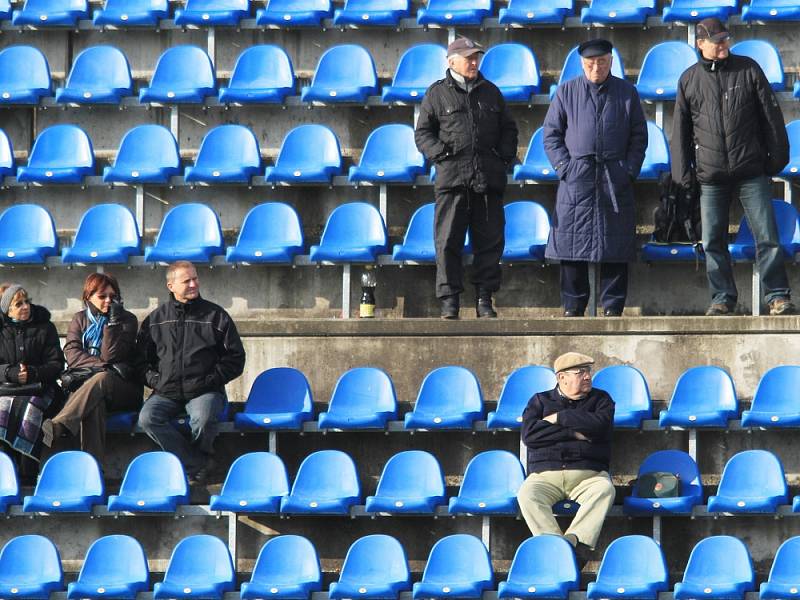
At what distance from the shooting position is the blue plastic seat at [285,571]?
8.86m

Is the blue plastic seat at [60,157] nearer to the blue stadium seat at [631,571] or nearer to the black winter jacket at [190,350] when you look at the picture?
the black winter jacket at [190,350]

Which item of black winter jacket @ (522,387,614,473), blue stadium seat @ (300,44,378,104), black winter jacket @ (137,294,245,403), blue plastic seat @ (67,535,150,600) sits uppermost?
blue stadium seat @ (300,44,378,104)

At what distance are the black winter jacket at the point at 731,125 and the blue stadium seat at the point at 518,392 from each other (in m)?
1.48

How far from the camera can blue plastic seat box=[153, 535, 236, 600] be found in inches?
352

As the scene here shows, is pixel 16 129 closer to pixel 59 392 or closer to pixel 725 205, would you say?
pixel 59 392

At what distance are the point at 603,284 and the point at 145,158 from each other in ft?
10.2

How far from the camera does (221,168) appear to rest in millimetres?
10984

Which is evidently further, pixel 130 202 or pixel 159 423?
Answer: pixel 130 202

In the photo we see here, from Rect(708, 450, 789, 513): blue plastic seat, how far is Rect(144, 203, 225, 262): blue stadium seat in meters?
3.46

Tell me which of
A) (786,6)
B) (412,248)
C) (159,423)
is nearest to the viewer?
(159,423)

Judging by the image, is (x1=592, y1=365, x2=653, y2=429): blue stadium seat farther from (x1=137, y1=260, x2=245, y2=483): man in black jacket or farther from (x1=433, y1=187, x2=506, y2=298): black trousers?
(x1=137, y1=260, x2=245, y2=483): man in black jacket

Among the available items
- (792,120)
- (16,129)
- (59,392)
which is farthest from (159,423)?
(792,120)

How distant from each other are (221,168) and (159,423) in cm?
213

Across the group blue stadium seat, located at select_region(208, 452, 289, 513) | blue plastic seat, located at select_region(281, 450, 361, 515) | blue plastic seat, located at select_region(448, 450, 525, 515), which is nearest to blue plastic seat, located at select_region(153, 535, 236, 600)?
blue stadium seat, located at select_region(208, 452, 289, 513)
